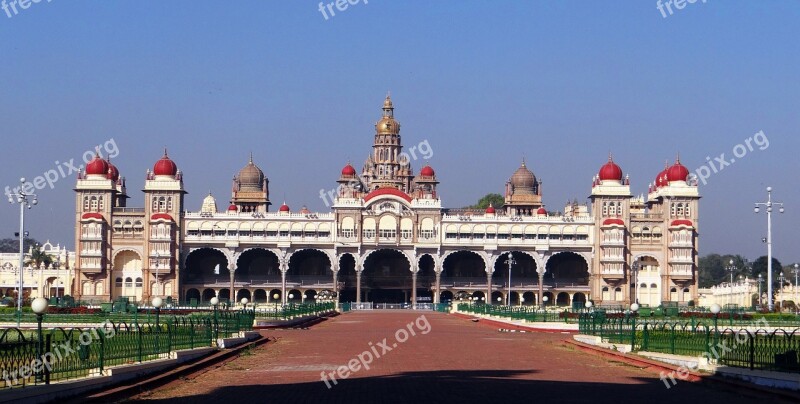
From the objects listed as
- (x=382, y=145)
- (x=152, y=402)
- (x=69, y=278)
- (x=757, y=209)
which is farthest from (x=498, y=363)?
(x=382, y=145)

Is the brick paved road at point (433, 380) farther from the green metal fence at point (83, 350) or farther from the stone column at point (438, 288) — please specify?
the stone column at point (438, 288)

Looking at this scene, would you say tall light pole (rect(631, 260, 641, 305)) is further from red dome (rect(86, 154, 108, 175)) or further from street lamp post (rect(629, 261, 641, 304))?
red dome (rect(86, 154, 108, 175))

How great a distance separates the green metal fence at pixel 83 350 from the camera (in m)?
19.7

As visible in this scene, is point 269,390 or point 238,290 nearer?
point 269,390

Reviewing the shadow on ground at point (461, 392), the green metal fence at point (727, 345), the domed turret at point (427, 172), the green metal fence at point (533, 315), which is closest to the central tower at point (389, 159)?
the domed turret at point (427, 172)

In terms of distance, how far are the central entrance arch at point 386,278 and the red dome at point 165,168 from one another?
67.6 ft

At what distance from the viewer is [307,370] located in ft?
88.4

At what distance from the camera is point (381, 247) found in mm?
118688

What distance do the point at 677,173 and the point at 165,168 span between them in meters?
49.0

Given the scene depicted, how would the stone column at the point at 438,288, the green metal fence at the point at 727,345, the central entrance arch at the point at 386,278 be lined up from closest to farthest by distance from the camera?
1. the green metal fence at the point at 727,345
2. the stone column at the point at 438,288
3. the central entrance arch at the point at 386,278

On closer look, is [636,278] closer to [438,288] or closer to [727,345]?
[438,288]

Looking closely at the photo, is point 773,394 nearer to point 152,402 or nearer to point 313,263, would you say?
point 152,402

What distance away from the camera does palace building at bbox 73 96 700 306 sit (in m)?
116

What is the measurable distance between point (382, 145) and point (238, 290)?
90.1 feet
